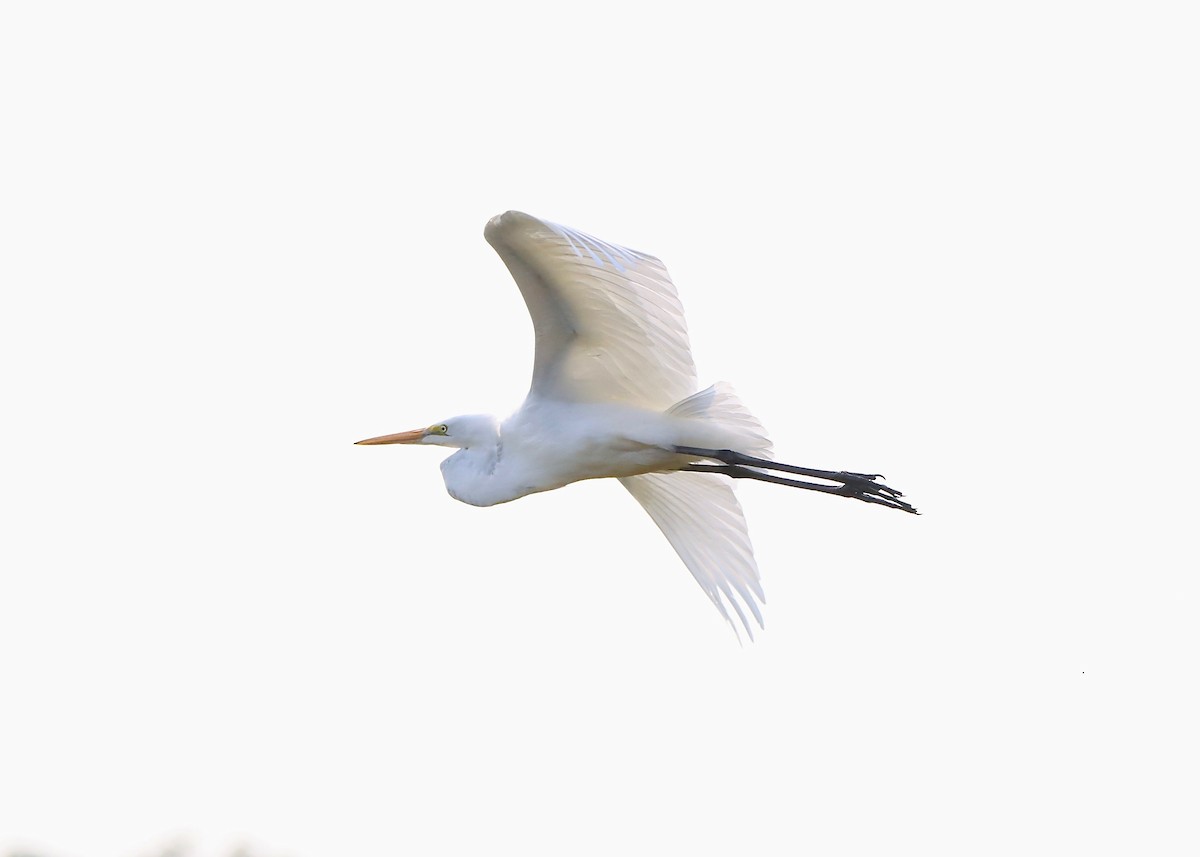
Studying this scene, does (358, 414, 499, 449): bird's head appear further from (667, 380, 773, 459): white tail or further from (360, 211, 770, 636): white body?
(667, 380, 773, 459): white tail

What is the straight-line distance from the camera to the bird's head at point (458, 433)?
7473 mm

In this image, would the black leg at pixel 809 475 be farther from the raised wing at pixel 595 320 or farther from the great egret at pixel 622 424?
the raised wing at pixel 595 320

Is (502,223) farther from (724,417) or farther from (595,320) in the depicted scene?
(724,417)


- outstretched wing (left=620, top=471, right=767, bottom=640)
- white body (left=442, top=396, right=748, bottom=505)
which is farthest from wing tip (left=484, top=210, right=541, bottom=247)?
outstretched wing (left=620, top=471, right=767, bottom=640)

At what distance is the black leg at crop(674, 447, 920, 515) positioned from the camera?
734 centimetres

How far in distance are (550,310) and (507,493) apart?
90 cm

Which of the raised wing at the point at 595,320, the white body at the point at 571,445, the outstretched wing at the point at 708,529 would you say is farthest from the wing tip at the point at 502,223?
the outstretched wing at the point at 708,529

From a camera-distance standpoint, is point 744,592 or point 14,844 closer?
point 14,844

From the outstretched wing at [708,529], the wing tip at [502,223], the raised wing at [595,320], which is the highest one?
the wing tip at [502,223]

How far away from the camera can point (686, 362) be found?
710 centimetres

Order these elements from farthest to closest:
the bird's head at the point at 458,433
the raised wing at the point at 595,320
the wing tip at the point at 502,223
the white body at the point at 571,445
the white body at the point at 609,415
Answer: the bird's head at the point at 458,433, the white body at the point at 571,445, the white body at the point at 609,415, the raised wing at the point at 595,320, the wing tip at the point at 502,223

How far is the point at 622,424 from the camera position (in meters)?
7.18

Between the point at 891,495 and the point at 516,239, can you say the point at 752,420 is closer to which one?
the point at 891,495

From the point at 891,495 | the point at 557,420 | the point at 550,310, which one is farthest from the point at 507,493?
the point at 891,495
